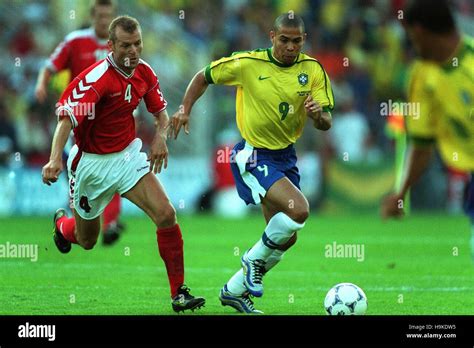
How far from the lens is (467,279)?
11.1 metres

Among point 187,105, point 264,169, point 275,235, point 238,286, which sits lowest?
point 238,286

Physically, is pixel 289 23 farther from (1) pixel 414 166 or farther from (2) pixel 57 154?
(1) pixel 414 166

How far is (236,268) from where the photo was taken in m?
12.0

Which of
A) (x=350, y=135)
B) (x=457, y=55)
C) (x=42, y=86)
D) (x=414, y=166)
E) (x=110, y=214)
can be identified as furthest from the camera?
(x=350, y=135)

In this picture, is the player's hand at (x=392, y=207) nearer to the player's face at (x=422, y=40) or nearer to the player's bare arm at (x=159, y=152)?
the player's face at (x=422, y=40)

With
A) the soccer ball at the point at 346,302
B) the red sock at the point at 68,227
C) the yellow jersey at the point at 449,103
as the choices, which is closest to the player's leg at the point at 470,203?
the yellow jersey at the point at 449,103

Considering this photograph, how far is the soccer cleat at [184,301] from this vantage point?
834 centimetres

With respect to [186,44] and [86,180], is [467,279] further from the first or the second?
[186,44]

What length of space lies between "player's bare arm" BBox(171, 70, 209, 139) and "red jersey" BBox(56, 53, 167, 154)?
0.98ft

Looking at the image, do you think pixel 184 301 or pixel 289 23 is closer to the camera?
pixel 184 301

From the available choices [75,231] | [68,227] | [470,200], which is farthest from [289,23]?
[68,227]

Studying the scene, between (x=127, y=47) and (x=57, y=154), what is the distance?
1019 mm

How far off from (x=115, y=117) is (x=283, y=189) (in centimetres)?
149
